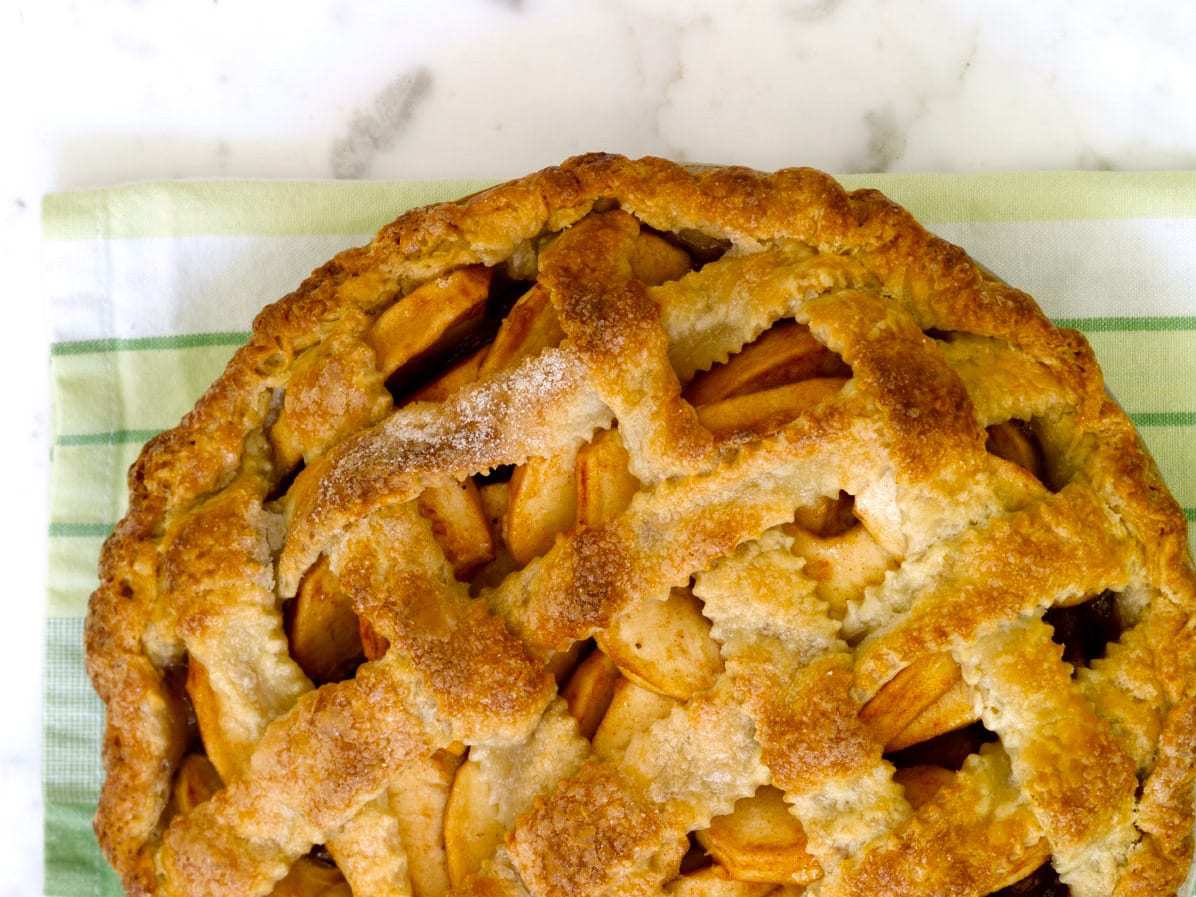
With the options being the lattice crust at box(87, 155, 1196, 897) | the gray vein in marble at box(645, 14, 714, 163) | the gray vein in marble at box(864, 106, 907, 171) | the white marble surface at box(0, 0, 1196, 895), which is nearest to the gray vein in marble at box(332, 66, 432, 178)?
the white marble surface at box(0, 0, 1196, 895)

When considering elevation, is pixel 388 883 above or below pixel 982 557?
below

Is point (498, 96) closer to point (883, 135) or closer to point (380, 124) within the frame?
point (380, 124)

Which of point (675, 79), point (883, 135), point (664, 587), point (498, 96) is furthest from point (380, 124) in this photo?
point (664, 587)

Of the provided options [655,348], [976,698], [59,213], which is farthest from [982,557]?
[59,213]

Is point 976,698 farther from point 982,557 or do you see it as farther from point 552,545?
point 552,545

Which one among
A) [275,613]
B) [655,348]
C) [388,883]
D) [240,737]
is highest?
[655,348]

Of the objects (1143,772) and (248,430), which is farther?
(248,430)

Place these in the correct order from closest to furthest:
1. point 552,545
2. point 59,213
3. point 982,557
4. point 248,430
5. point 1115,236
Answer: point 982,557 < point 552,545 < point 248,430 < point 1115,236 < point 59,213
